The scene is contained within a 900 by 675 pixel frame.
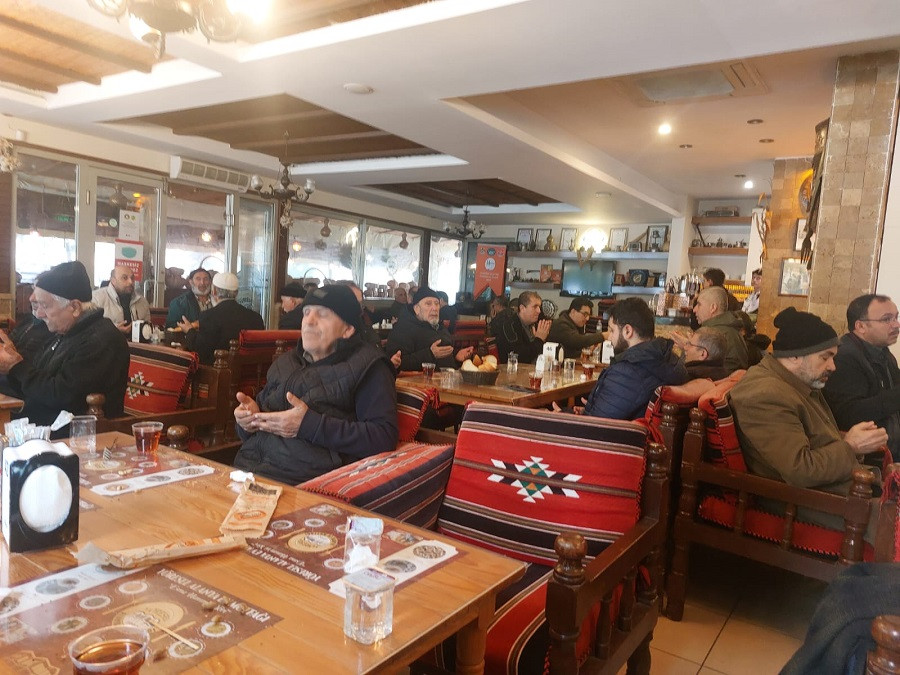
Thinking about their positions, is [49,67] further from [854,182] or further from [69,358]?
[854,182]

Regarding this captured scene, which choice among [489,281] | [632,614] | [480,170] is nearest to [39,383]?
[632,614]

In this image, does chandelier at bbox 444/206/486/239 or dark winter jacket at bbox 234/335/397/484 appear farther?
chandelier at bbox 444/206/486/239

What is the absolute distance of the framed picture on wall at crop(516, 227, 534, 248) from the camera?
11945 mm

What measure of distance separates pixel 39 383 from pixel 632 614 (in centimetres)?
271

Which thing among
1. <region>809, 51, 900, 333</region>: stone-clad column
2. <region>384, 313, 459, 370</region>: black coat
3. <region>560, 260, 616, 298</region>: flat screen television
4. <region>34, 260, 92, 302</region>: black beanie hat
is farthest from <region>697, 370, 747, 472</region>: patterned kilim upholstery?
<region>560, 260, 616, 298</region>: flat screen television

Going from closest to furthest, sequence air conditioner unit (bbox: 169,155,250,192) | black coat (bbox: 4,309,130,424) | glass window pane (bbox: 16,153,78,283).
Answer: black coat (bbox: 4,309,130,424) → glass window pane (bbox: 16,153,78,283) → air conditioner unit (bbox: 169,155,250,192)

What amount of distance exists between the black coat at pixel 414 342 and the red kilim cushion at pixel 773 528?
2422mm

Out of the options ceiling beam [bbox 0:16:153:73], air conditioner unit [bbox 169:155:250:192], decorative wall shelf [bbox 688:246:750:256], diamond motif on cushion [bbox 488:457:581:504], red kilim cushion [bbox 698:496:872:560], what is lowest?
red kilim cushion [bbox 698:496:872:560]

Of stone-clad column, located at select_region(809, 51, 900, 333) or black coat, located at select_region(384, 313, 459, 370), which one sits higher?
stone-clad column, located at select_region(809, 51, 900, 333)

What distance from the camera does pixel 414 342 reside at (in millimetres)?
4652

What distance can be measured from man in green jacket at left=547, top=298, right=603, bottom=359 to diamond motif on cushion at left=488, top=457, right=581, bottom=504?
12.9ft

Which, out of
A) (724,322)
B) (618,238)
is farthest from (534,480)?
(618,238)

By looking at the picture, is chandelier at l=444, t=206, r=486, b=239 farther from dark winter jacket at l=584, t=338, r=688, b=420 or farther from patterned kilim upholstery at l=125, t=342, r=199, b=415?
dark winter jacket at l=584, t=338, r=688, b=420

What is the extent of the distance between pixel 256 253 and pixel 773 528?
7.94 metres
